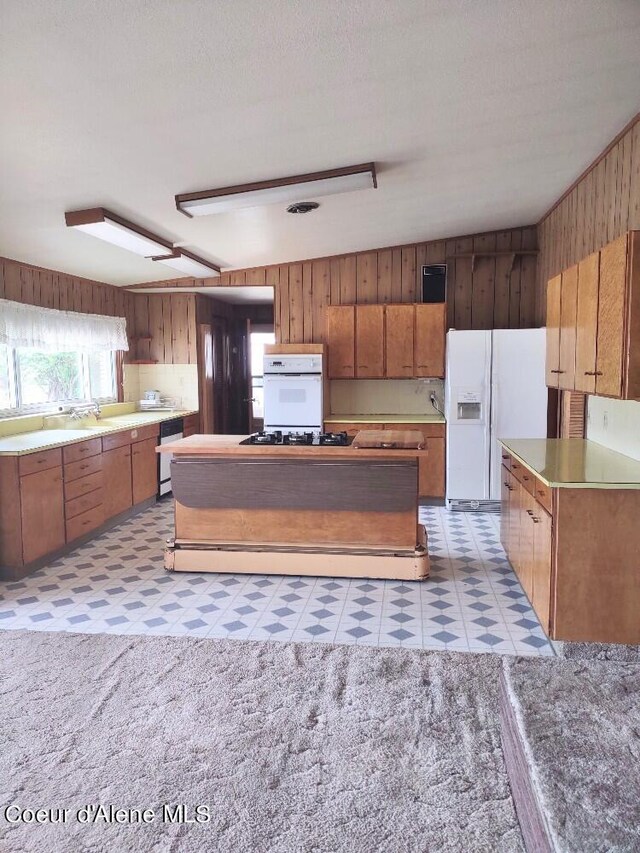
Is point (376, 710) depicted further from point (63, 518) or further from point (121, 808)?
point (63, 518)

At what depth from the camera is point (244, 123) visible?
277 cm

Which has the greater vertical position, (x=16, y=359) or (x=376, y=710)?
(x=16, y=359)

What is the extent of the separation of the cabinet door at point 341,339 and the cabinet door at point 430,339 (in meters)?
0.65

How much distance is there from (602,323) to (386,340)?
3292 mm

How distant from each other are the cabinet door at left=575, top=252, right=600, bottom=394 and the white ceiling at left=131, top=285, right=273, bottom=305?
3.99m

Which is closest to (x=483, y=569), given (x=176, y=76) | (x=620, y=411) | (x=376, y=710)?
(x=620, y=411)

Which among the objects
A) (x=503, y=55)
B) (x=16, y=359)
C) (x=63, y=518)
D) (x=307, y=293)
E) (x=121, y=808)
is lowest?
(x=121, y=808)

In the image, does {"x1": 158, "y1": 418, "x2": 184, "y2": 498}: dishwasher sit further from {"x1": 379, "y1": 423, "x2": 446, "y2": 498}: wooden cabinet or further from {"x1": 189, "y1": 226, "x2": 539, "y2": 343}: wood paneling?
{"x1": 379, "y1": 423, "x2": 446, "y2": 498}: wooden cabinet

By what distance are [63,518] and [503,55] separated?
4010mm

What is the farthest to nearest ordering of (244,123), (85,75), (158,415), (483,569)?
(158,415) < (483,569) < (244,123) < (85,75)

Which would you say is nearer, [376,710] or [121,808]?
[121,808]

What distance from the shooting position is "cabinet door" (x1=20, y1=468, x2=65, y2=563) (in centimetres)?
407

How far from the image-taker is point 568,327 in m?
3.62

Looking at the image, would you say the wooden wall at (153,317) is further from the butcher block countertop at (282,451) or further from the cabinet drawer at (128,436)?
the butcher block countertop at (282,451)
